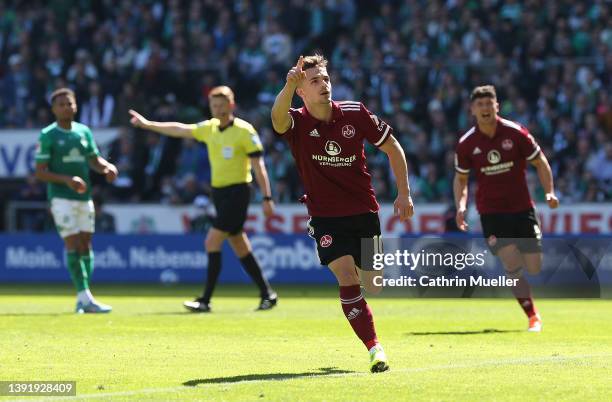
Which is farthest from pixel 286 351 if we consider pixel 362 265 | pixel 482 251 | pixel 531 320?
pixel 482 251

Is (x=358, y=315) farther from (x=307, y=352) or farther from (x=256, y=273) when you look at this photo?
(x=256, y=273)

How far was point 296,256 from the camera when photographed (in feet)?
75.0

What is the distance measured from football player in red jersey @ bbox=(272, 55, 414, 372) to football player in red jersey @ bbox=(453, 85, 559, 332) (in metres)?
3.65

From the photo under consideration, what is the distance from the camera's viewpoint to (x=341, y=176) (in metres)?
9.80

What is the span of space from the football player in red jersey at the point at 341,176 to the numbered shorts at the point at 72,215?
6.38 m

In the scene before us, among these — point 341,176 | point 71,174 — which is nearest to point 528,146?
point 341,176

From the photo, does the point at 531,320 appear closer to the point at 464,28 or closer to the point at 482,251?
the point at 482,251

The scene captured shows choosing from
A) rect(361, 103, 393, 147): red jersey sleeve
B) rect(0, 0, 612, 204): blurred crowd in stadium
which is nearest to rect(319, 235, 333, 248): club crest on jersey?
rect(361, 103, 393, 147): red jersey sleeve

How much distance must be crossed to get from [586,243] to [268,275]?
545cm

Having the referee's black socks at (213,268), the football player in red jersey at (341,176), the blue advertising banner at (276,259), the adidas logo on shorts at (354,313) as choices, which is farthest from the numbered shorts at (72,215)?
the adidas logo on shorts at (354,313)

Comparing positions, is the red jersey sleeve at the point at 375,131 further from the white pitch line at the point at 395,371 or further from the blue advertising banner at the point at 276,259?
the blue advertising banner at the point at 276,259

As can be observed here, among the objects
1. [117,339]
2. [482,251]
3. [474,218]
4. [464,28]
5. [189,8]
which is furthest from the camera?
[189,8]

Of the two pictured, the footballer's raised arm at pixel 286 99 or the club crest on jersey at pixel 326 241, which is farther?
the club crest on jersey at pixel 326 241

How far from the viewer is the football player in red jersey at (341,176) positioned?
31.5ft
